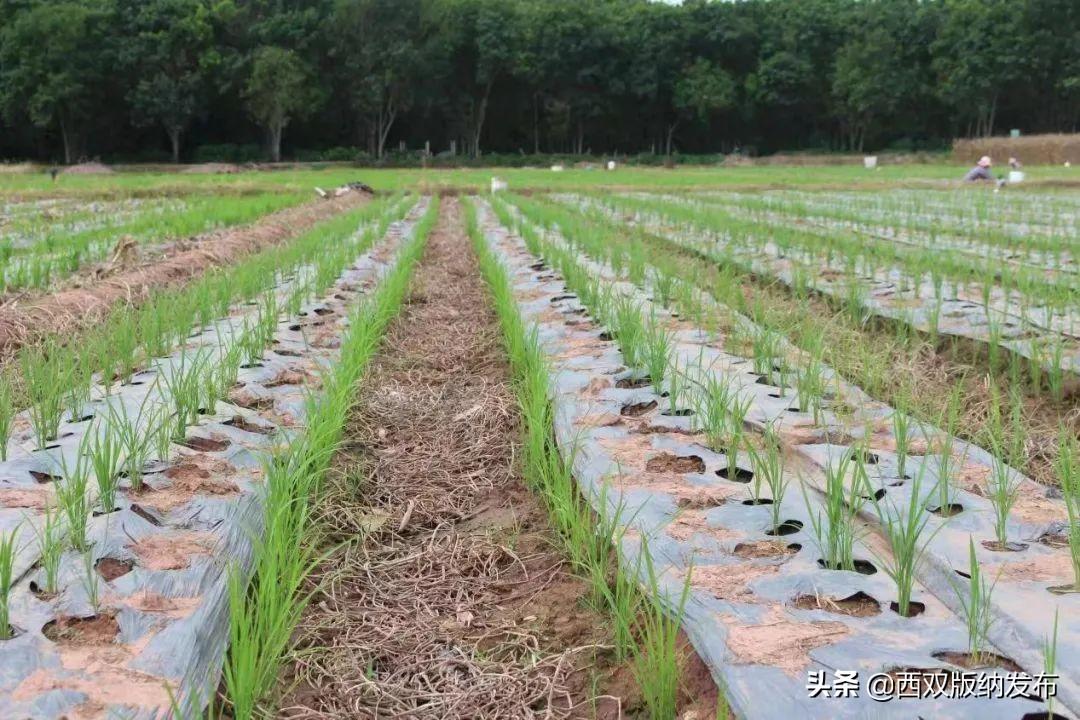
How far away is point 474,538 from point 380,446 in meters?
0.72

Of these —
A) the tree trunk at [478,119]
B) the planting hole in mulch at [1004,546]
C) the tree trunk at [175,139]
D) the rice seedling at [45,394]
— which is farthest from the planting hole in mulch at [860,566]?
the tree trunk at [478,119]

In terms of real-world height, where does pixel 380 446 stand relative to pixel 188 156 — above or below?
below

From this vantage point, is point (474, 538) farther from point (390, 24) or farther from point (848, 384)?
point (390, 24)

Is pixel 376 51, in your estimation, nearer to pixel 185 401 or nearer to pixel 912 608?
pixel 185 401

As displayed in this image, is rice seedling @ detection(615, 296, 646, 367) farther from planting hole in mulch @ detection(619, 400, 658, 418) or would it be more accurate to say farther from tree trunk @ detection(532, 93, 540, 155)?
tree trunk @ detection(532, 93, 540, 155)

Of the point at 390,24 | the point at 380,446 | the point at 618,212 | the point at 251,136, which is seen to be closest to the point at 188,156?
the point at 251,136

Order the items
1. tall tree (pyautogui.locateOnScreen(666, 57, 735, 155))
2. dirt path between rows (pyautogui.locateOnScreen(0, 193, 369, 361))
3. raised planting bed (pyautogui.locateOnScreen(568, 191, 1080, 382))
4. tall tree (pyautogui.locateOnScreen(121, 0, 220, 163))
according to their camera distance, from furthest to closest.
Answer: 1. tall tree (pyautogui.locateOnScreen(666, 57, 735, 155))
2. tall tree (pyautogui.locateOnScreen(121, 0, 220, 163))
3. dirt path between rows (pyautogui.locateOnScreen(0, 193, 369, 361))
4. raised planting bed (pyautogui.locateOnScreen(568, 191, 1080, 382))

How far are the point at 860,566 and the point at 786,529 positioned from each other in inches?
7.5

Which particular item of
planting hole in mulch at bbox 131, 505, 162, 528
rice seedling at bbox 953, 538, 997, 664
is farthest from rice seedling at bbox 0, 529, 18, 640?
rice seedling at bbox 953, 538, 997, 664

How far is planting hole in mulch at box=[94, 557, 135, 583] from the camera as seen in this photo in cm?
165

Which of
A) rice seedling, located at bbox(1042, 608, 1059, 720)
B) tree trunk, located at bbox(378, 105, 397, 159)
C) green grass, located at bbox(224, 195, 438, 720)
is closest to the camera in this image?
rice seedling, located at bbox(1042, 608, 1059, 720)

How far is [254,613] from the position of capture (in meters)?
1.70

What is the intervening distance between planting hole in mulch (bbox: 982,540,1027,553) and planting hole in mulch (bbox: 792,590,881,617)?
33 centimetres

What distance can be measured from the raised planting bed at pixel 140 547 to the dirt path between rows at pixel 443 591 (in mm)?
188
